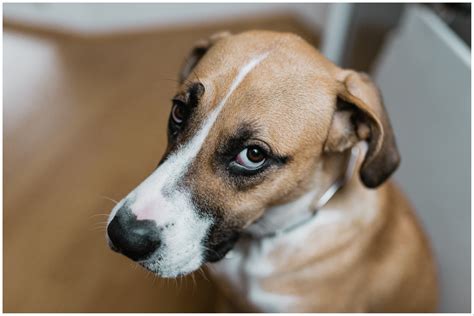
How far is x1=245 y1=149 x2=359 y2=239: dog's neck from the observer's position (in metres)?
1.48

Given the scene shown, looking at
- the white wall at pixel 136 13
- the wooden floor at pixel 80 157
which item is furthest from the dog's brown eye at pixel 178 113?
the white wall at pixel 136 13

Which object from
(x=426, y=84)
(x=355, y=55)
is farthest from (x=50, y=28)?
(x=426, y=84)

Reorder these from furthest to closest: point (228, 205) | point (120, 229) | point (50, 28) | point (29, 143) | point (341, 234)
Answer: point (50, 28) < point (29, 143) < point (341, 234) < point (228, 205) < point (120, 229)

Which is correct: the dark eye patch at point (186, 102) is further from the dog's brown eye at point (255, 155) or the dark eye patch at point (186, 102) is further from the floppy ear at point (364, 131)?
the floppy ear at point (364, 131)

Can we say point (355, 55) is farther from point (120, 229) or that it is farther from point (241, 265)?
point (120, 229)

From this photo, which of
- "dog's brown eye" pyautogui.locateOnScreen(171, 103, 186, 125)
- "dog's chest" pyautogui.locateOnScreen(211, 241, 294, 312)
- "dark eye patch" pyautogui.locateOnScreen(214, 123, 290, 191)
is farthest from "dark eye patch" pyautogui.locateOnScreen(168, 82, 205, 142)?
"dog's chest" pyautogui.locateOnScreen(211, 241, 294, 312)

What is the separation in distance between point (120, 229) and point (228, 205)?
0.28 meters

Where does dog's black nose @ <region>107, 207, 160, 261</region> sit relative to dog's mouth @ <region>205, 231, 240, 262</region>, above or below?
above

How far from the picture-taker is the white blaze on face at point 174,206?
1.21 m

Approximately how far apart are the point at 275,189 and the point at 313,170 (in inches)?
5.2

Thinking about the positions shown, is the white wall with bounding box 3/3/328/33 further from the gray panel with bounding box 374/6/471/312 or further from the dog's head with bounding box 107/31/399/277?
the dog's head with bounding box 107/31/399/277

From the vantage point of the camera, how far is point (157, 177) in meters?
1.24

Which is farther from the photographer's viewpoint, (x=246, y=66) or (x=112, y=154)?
(x=112, y=154)

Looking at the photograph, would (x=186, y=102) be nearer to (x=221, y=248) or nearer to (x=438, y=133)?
(x=221, y=248)
